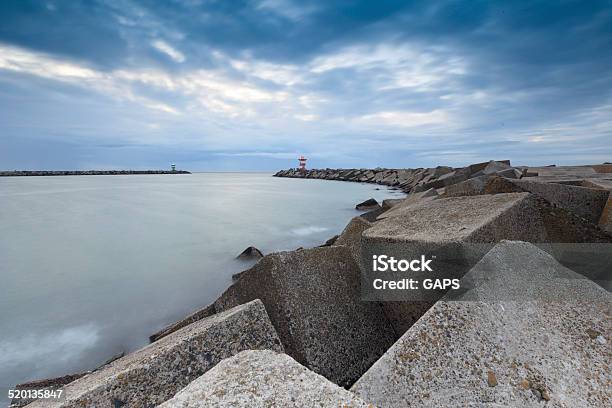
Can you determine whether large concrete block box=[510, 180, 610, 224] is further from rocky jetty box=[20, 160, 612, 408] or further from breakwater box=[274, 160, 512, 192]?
breakwater box=[274, 160, 512, 192]

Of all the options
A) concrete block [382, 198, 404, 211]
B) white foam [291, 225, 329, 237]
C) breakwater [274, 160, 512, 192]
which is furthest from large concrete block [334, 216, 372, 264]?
white foam [291, 225, 329, 237]

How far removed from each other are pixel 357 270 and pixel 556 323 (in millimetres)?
1068

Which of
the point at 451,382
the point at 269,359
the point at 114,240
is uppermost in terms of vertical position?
the point at 269,359

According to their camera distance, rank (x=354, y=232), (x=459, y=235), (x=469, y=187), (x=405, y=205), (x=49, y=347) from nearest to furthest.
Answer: (x=459, y=235)
(x=49, y=347)
(x=354, y=232)
(x=469, y=187)
(x=405, y=205)

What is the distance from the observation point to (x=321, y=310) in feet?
5.94

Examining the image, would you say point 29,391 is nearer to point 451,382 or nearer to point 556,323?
point 451,382

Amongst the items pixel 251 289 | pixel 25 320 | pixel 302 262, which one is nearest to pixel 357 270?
pixel 302 262

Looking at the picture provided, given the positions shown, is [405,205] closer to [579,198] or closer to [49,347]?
[579,198]

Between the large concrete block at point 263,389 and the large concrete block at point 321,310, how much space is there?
2.29 ft

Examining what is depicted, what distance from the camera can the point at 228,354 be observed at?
1.37 metres

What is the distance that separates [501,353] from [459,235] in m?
0.73

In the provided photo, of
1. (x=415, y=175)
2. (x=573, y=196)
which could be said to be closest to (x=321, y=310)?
(x=573, y=196)

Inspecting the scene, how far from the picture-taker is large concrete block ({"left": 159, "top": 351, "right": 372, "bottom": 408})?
83cm

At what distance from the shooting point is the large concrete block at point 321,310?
5.47 ft
